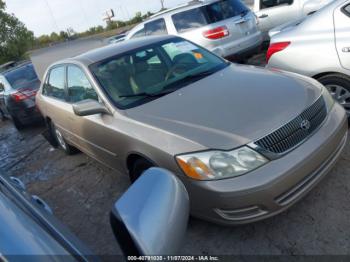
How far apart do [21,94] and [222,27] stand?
458 cm

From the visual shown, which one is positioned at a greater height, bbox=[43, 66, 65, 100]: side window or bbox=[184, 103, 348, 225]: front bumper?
bbox=[43, 66, 65, 100]: side window

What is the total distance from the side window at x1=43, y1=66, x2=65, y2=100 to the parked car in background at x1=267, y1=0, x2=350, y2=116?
2897mm

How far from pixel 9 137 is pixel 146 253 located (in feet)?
26.9

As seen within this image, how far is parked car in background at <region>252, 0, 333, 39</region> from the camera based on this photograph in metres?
7.14

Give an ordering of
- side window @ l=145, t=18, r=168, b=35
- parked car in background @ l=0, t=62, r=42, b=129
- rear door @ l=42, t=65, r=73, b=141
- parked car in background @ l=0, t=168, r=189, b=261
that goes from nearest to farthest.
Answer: parked car in background @ l=0, t=168, r=189, b=261
rear door @ l=42, t=65, r=73, b=141
parked car in background @ l=0, t=62, r=42, b=129
side window @ l=145, t=18, r=168, b=35

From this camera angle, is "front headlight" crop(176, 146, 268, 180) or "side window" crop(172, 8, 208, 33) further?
"side window" crop(172, 8, 208, 33)

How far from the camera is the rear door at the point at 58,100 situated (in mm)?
4449

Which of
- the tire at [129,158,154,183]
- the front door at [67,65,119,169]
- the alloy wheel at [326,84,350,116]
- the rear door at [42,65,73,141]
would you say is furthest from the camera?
the rear door at [42,65,73,141]

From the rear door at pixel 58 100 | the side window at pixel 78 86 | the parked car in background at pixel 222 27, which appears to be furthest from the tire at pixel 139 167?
the parked car in background at pixel 222 27

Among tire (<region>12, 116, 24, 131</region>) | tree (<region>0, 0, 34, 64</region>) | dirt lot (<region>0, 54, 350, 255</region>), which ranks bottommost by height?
dirt lot (<region>0, 54, 350, 255</region>)

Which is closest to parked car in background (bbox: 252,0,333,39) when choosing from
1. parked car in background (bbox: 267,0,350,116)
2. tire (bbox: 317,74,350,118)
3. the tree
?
parked car in background (bbox: 267,0,350,116)

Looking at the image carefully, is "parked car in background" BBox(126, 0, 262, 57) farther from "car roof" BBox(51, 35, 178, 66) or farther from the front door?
the front door

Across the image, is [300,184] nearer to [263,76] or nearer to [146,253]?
[263,76]

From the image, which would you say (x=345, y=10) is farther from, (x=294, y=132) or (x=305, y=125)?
(x=294, y=132)
